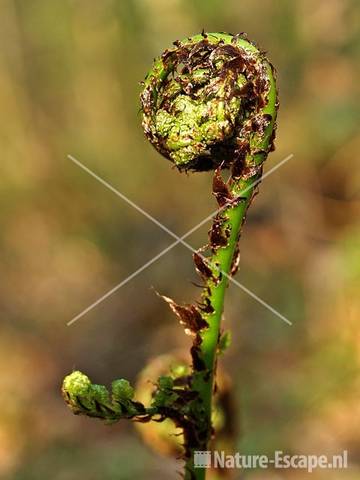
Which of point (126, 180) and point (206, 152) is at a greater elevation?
point (126, 180)

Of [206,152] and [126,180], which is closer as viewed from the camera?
[206,152]

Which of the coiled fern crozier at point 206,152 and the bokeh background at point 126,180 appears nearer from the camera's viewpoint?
the coiled fern crozier at point 206,152

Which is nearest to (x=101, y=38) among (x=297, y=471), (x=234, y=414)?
(x=297, y=471)

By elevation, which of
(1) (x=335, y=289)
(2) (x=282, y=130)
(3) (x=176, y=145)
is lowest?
(3) (x=176, y=145)

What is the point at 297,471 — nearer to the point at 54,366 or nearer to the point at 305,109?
the point at 54,366
